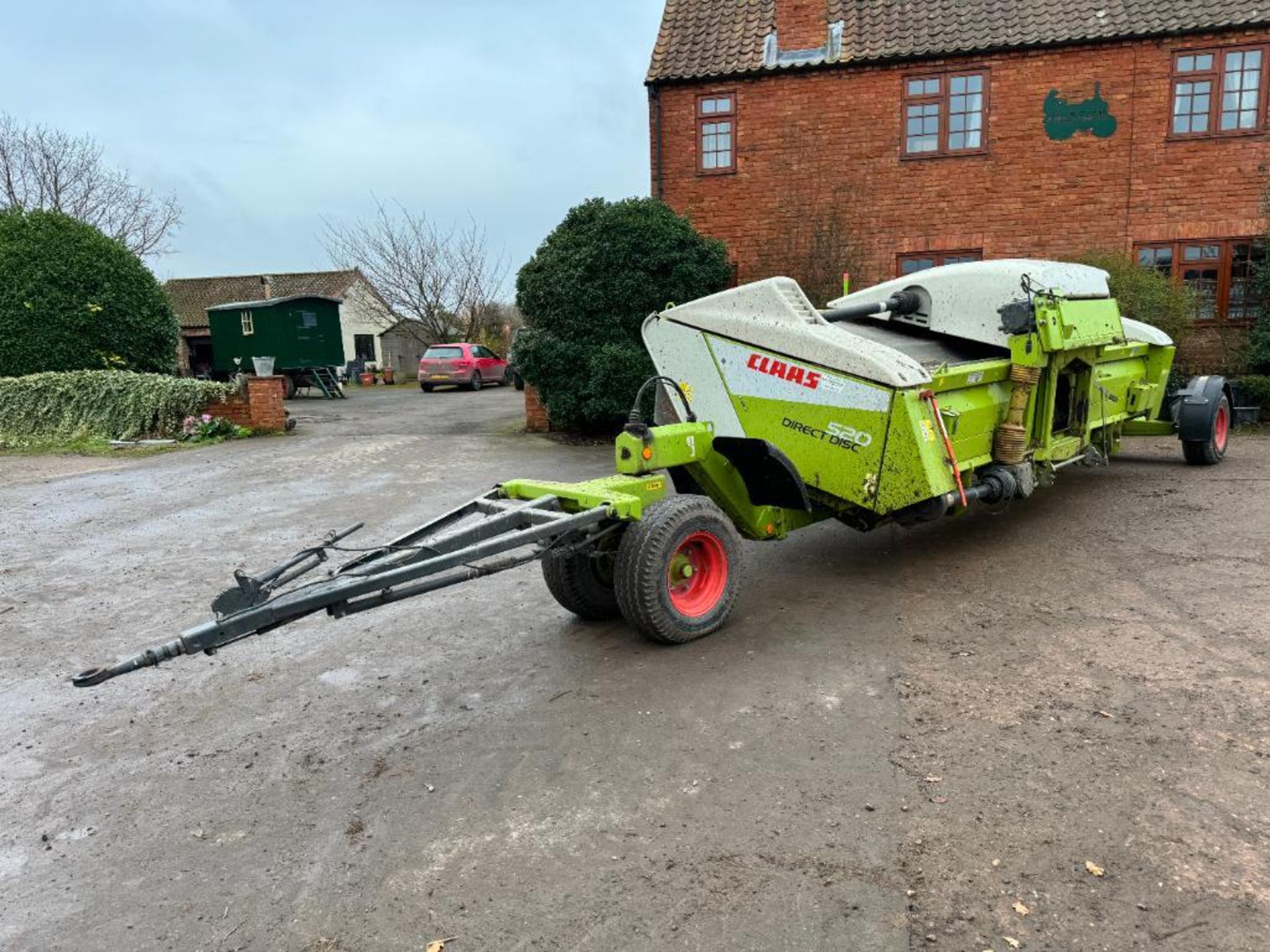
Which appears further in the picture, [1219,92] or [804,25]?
[804,25]

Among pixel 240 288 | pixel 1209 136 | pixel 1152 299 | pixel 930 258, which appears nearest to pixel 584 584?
pixel 1152 299

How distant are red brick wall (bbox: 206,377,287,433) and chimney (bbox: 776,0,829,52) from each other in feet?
35.5

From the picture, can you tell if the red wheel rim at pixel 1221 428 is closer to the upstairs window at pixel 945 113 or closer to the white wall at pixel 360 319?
the upstairs window at pixel 945 113

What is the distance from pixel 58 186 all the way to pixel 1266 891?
4305 centimetres

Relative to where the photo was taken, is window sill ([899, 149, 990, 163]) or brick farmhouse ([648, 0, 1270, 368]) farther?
window sill ([899, 149, 990, 163])

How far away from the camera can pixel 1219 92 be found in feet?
47.1

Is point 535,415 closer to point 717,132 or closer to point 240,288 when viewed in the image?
point 717,132

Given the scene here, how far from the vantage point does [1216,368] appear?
47.1ft

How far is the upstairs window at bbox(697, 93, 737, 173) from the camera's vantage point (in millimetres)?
16094

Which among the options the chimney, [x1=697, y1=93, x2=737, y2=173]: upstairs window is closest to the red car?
[x1=697, y1=93, x2=737, y2=173]: upstairs window

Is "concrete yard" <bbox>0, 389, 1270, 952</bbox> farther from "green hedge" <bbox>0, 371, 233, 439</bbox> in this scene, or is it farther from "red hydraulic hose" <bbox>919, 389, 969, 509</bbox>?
"green hedge" <bbox>0, 371, 233, 439</bbox>

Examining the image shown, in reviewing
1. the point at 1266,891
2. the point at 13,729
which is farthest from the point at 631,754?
the point at 13,729

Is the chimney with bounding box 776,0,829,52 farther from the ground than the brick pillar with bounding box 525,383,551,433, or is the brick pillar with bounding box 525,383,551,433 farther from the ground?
the chimney with bounding box 776,0,829,52

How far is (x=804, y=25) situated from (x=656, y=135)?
3199 millimetres
